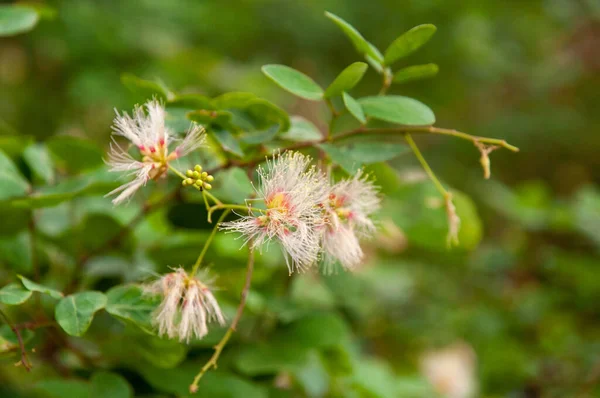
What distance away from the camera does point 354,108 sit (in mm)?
512

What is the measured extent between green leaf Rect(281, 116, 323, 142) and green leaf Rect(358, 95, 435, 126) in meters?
0.06

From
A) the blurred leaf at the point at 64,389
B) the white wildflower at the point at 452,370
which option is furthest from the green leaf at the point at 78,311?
the white wildflower at the point at 452,370

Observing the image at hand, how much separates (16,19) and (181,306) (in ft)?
1.34

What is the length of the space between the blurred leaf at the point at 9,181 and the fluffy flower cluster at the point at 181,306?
199mm

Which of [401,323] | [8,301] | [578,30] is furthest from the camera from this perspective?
[578,30]

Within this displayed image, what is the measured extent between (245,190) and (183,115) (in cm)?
10

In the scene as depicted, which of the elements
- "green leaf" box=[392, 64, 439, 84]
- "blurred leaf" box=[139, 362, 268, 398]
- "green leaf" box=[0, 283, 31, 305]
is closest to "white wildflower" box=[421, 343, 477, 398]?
"blurred leaf" box=[139, 362, 268, 398]

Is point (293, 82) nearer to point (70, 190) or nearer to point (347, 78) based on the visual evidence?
point (347, 78)

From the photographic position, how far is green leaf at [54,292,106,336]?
44 cm

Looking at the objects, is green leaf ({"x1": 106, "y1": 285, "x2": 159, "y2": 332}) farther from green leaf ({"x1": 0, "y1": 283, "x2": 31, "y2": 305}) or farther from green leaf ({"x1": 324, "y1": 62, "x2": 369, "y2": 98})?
green leaf ({"x1": 324, "y1": 62, "x2": 369, "y2": 98})

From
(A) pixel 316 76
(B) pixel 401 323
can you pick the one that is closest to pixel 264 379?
(B) pixel 401 323

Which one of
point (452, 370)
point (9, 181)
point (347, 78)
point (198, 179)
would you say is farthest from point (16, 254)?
point (452, 370)

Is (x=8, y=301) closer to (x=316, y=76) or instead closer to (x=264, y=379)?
(x=264, y=379)

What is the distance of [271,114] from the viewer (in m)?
0.54
